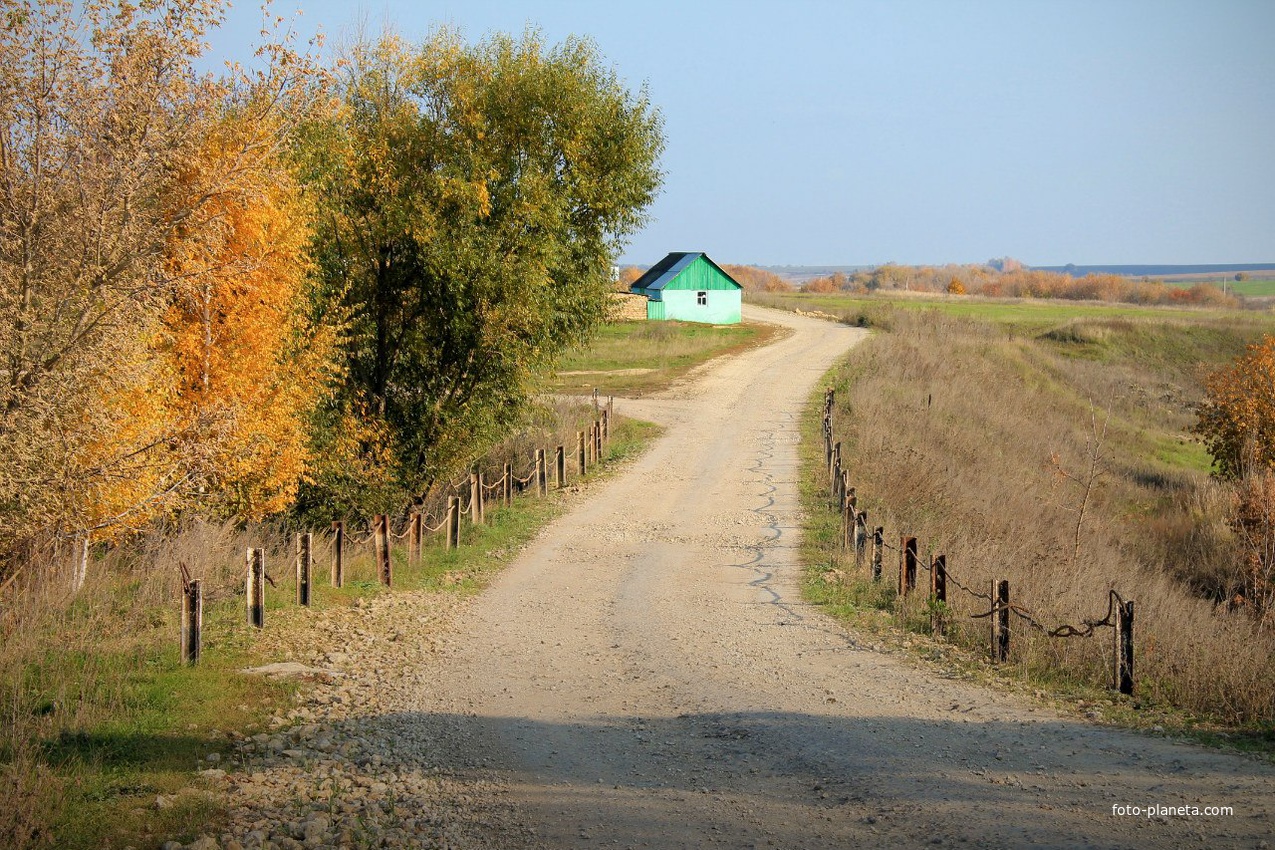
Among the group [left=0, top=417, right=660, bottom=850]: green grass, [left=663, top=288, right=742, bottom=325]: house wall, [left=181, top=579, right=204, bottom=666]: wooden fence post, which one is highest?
[left=663, top=288, right=742, bottom=325]: house wall

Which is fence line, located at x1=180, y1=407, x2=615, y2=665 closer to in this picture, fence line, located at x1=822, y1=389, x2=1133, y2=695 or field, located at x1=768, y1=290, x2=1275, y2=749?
field, located at x1=768, y1=290, x2=1275, y2=749

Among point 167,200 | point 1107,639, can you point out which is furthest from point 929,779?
point 167,200

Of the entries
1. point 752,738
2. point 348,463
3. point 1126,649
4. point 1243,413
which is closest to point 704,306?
point 1243,413

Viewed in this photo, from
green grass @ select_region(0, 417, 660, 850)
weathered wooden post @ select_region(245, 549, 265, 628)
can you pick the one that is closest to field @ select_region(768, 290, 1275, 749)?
weathered wooden post @ select_region(245, 549, 265, 628)

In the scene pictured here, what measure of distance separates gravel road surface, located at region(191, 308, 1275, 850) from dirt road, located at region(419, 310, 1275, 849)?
3 centimetres

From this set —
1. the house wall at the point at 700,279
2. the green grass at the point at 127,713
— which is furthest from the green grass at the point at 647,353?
the green grass at the point at 127,713

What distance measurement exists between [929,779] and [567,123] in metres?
17.8

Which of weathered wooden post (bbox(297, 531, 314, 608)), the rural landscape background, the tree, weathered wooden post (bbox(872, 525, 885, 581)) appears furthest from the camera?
the tree

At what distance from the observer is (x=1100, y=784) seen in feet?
24.9

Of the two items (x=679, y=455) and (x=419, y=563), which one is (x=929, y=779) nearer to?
(x=419, y=563)

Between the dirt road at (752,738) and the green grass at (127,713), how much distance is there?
6.49 feet

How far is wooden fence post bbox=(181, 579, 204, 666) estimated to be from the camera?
10094 mm

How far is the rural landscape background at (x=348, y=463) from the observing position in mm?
8727

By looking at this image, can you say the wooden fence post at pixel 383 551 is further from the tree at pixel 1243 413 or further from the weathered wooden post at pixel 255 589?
the tree at pixel 1243 413
